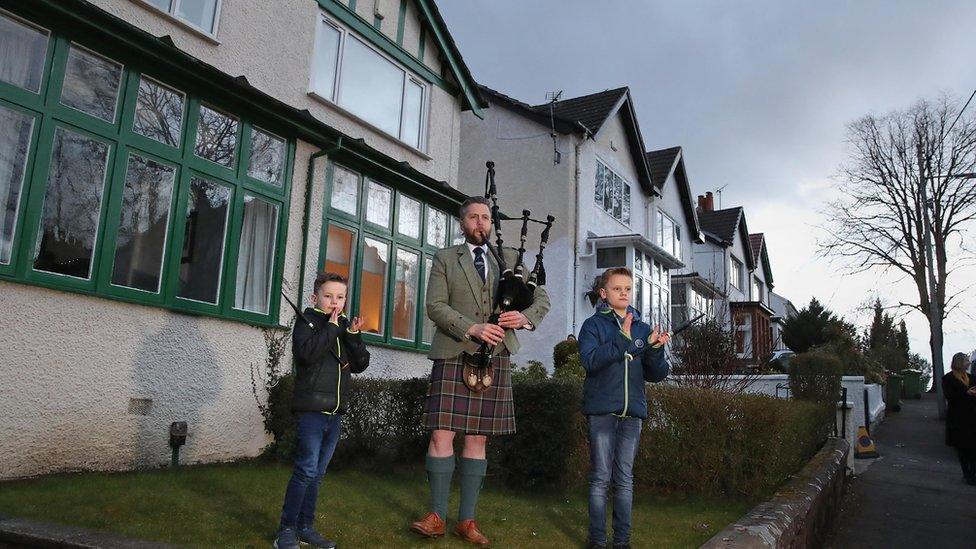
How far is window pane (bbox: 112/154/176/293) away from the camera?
7027 mm

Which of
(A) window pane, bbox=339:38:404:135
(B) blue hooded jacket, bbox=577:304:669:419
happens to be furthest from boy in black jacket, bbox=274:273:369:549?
(A) window pane, bbox=339:38:404:135

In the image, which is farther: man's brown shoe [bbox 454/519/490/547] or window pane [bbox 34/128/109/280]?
window pane [bbox 34/128/109/280]

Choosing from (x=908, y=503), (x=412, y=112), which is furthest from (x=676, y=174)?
(x=908, y=503)

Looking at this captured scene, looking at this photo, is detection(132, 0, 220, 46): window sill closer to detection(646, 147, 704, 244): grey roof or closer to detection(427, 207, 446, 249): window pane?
detection(427, 207, 446, 249): window pane

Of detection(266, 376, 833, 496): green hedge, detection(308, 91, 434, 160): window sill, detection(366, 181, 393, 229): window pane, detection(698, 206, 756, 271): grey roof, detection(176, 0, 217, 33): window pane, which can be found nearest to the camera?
detection(266, 376, 833, 496): green hedge

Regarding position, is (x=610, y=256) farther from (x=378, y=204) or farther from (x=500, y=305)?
(x=500, y=305)

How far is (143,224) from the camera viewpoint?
286 inches

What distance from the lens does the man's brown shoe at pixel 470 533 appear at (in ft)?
13.9

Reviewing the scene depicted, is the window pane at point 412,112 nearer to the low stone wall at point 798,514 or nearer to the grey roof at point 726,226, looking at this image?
the low stone wall at point 798,514

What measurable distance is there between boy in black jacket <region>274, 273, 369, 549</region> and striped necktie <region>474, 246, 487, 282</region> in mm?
866

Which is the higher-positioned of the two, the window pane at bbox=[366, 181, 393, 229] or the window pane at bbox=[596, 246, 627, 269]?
the window pane at bbox=[596, 246, 627, 269]

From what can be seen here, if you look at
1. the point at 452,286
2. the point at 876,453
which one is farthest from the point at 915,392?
the point at 452,286

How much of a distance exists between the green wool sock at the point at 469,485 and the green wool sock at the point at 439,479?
97 mm

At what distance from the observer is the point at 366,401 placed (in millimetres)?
7547
